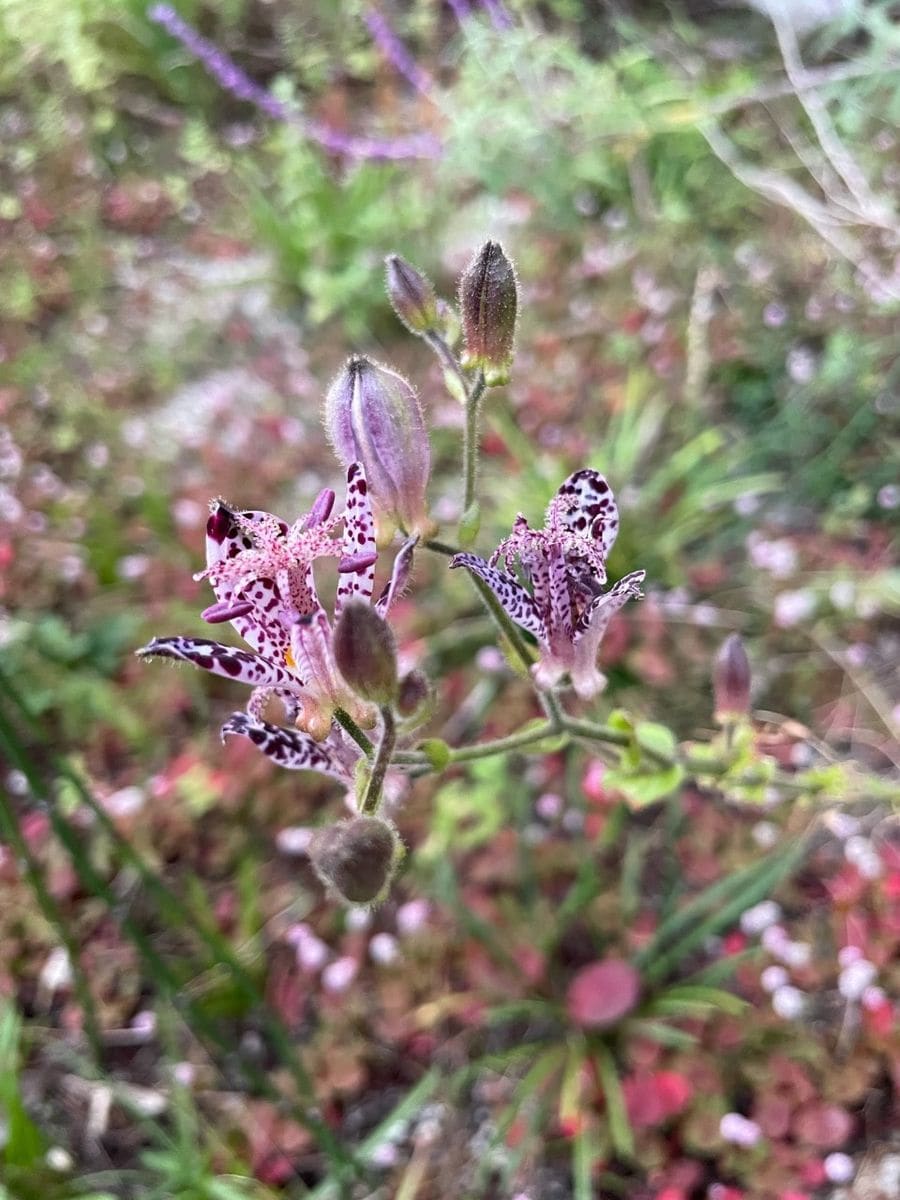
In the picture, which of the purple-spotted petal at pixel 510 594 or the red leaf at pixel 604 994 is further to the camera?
the red leaf at pixel 604 994

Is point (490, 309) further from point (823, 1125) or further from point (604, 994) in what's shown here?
point (823, 1125)

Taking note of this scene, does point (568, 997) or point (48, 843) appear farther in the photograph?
point (48, 843)

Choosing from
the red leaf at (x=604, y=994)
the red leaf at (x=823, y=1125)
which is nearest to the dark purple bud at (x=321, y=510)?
the red leaf at (x=604, y=994)

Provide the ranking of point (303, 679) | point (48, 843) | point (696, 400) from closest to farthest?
point (303, 679), point (48, 843), point (696, 400)

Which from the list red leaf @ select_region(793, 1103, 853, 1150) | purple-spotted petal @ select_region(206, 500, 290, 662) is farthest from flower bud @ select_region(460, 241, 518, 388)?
red leaf @ select_region(793, 1103, 853, 1150)

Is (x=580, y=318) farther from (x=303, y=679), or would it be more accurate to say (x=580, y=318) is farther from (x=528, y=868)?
(x=303, y=679)

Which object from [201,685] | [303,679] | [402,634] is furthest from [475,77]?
[303,679]

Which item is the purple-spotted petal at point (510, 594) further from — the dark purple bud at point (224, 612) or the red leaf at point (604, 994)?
the red leaf at point (604, 994)
